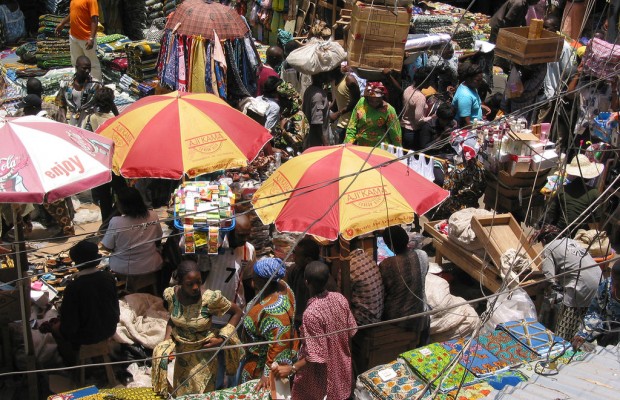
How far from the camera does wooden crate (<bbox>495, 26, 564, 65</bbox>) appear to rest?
9547 mm

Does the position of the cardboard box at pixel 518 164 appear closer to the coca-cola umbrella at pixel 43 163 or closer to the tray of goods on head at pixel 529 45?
the tray of goods on head at pixel 529 45

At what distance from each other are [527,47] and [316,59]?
8.67 feet

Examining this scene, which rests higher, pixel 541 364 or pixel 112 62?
pixel 541 364

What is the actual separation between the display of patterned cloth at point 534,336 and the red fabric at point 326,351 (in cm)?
115

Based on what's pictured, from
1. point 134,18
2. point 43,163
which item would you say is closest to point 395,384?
point 43,163

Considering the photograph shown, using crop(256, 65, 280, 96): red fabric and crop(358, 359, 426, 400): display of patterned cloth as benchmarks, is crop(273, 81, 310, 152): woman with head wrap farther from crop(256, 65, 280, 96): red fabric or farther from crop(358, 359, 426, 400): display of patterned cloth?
crop(358, 359, 426, 400): display of patterned cloth

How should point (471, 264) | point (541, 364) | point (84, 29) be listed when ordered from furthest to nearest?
point (84, 29)
point (471, 264)
point (541, 364)

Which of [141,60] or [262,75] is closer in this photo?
[262,75]

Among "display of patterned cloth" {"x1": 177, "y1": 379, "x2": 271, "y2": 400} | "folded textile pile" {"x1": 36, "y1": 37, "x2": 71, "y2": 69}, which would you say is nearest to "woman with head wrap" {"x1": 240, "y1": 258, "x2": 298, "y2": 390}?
"display of patterned cloth" {"x1": 177, "y1": 379, "x2": 271, "y2": 400}

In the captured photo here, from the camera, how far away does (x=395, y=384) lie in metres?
5.02

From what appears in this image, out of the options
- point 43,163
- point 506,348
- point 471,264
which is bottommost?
point 471,264

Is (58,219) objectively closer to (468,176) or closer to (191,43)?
(191,43)

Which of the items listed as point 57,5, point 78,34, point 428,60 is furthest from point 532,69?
point 57,5

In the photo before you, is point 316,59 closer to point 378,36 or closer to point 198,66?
point 378,36
